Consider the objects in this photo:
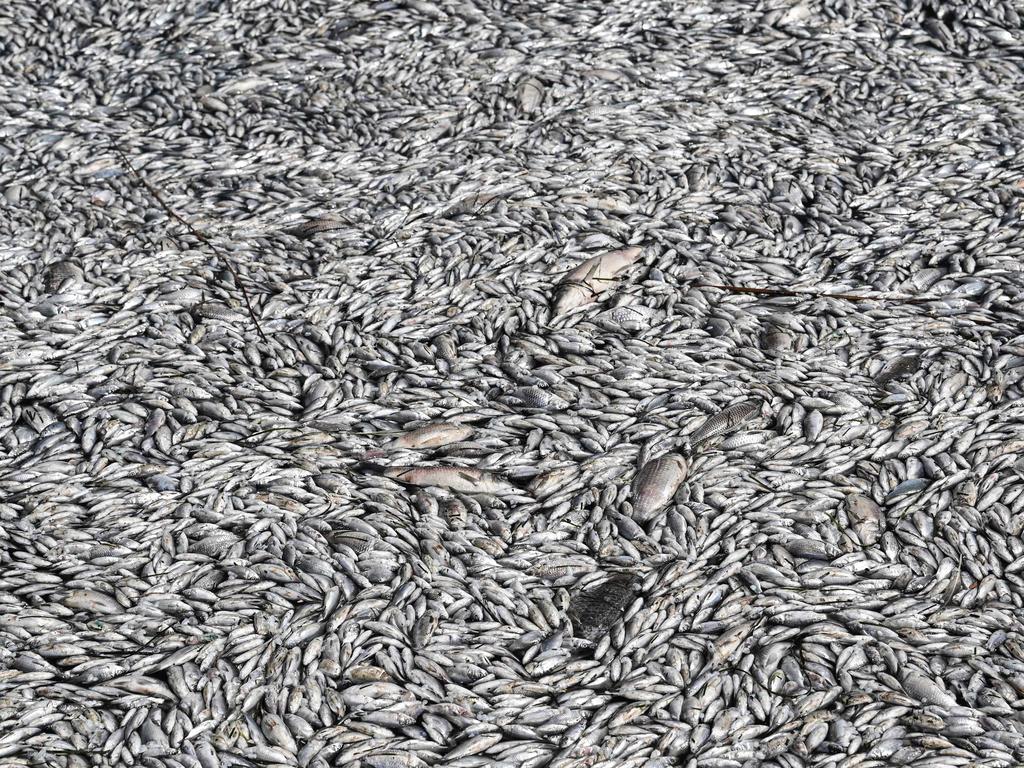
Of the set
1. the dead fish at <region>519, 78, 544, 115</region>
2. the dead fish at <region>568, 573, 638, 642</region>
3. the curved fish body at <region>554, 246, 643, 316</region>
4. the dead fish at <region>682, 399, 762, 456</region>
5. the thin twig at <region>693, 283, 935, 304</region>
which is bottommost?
the dead fish at <region>568, 573, 638, 642</region>

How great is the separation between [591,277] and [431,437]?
148 cm

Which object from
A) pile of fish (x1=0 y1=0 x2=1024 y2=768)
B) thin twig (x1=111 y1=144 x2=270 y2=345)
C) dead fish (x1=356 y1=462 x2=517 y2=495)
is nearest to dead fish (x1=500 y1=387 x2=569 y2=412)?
pile of fish (x1=0 y1=0 x2=1024 y2=768)

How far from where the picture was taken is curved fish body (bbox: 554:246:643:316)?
583 centimetres

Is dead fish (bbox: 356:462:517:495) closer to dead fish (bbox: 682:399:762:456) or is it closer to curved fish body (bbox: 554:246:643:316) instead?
dead fish (bbox: 682:399:762:456)

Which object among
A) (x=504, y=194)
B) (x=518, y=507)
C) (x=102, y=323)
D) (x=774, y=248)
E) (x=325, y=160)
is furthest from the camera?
(x=325, y=160)

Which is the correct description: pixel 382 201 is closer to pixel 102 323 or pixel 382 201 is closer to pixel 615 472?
pixel 102 323

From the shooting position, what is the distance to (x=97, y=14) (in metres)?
8.53

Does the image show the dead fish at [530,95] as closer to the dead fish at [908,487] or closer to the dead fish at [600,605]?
the dead fish at [908,487]

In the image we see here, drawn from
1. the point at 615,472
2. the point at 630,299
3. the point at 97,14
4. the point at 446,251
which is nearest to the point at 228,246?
the point at 446,251

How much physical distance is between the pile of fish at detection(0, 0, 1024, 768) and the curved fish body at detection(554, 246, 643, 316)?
0.03 m

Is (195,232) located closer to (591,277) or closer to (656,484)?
(591,277)

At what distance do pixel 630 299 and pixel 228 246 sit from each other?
2.45 metres

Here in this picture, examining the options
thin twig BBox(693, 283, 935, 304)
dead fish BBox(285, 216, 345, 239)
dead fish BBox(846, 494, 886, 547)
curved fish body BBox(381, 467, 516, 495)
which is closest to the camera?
dead fish BBox(846, 494, 886, 547)

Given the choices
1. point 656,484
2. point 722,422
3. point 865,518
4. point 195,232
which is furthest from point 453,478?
point 195,232
